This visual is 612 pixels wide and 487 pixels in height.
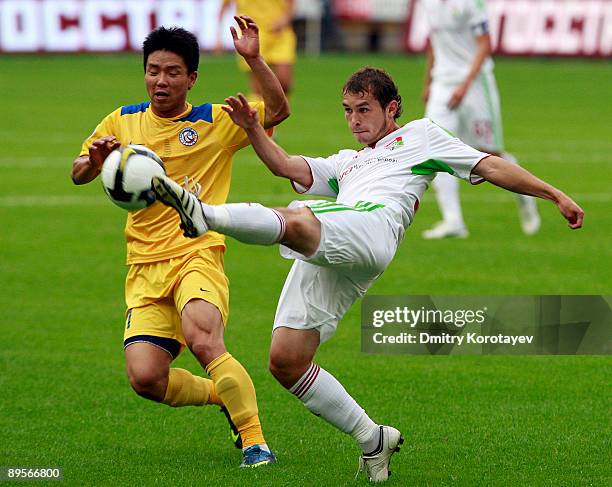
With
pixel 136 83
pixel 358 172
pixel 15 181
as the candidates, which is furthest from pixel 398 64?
pixel 358 172

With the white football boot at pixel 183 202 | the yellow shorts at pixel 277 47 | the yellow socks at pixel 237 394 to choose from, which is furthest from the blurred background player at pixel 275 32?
the white football boot at pixel 183 202

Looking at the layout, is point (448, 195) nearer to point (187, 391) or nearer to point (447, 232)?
point (447, 232)

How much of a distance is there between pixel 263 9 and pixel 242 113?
1279cm

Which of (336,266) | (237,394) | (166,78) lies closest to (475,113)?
(166,78)

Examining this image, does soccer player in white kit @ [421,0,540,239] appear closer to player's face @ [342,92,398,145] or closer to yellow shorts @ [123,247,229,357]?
player's face @ [342,92,398,145]

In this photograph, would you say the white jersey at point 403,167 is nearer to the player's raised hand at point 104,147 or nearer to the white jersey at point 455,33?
the player's raised hand at point 104,147

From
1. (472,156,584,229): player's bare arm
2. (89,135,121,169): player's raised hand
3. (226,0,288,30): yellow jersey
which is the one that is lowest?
(226,0,288,30): yellow jersey

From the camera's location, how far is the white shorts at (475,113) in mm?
12352

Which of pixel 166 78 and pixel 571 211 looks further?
pixel 166 78

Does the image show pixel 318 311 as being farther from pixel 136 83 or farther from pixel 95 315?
pixel 136 83

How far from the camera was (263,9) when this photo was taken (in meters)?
18.4

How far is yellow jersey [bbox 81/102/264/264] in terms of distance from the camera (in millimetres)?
6227

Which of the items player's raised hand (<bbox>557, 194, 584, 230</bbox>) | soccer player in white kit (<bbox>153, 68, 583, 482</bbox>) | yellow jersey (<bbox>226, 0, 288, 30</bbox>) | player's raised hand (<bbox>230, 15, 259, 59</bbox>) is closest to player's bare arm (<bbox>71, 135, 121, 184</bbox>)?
soccer player in white kit (<bbox>153, 68, 583, 482</bbox>)

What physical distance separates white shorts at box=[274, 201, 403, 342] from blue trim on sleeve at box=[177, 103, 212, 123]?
0.94m
